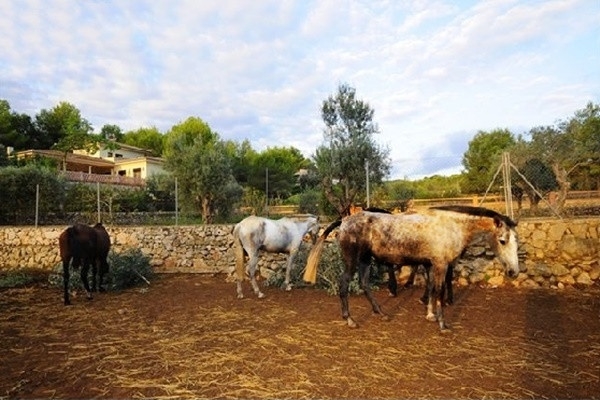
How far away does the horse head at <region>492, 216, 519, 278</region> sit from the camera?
5126 mm

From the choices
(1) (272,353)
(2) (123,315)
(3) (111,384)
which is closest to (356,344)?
(1) (272,353)

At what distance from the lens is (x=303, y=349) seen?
174 inches

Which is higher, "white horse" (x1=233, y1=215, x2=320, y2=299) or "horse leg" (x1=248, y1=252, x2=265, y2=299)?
"white horse" (x1=233, y1=215, x2=320, y2=299)

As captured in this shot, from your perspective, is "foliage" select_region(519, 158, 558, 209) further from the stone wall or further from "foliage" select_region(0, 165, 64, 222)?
"foliage" select_region(0, 165, 64, 222)

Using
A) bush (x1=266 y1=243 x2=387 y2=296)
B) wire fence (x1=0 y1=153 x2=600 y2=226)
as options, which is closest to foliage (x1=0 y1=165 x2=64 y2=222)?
wire fence (x1=0 y1=153 x2=600 y2=226)

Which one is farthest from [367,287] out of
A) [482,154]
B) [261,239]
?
[482,154]

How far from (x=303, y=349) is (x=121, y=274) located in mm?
6016

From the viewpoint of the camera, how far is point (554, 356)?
4012 mm

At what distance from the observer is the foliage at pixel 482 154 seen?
3228 cm

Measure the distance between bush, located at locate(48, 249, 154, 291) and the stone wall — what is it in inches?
65.9

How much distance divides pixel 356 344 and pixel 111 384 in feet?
8.55

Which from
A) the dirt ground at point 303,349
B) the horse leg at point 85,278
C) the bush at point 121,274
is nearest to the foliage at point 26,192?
the bush at point 121,274

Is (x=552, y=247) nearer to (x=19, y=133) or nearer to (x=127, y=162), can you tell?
(x=127, y=162)

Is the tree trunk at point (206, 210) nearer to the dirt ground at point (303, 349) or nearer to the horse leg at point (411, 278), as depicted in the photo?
the dirt ground at point (303, 349)
